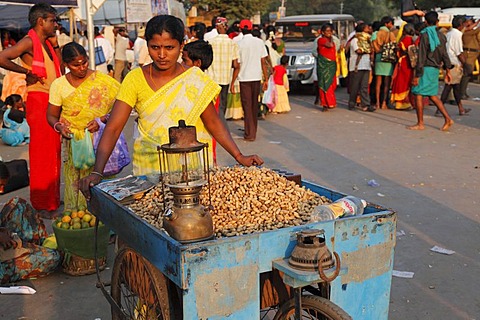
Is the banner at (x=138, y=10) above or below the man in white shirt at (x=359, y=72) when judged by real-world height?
above

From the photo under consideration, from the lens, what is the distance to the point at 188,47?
5.50 m

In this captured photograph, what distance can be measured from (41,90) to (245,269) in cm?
415

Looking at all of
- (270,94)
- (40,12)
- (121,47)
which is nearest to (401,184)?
(40,12)

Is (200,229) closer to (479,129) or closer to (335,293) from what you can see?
(335,293)

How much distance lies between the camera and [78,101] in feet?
16.3

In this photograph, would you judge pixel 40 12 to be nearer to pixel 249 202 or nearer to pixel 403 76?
pixel 249 202

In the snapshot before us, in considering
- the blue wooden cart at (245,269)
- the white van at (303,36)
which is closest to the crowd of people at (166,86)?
the blue wooden cart at (245,269)

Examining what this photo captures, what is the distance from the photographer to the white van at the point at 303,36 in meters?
15.4

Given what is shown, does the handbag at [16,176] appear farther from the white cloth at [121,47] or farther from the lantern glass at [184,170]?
the white cloth at [121,47]

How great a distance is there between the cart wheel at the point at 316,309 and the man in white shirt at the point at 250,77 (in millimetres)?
7101

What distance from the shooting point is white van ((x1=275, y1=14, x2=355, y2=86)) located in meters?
15.4

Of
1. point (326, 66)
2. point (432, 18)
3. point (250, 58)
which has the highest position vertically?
point (432, 18)

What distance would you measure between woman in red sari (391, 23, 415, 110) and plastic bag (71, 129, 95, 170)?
871 cm

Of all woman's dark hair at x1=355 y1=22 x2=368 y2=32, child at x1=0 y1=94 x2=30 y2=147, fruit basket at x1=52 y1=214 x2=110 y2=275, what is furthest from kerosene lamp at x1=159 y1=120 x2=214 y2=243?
woman's dark hair at x1=355 y1=22 x2=368 y2=32
